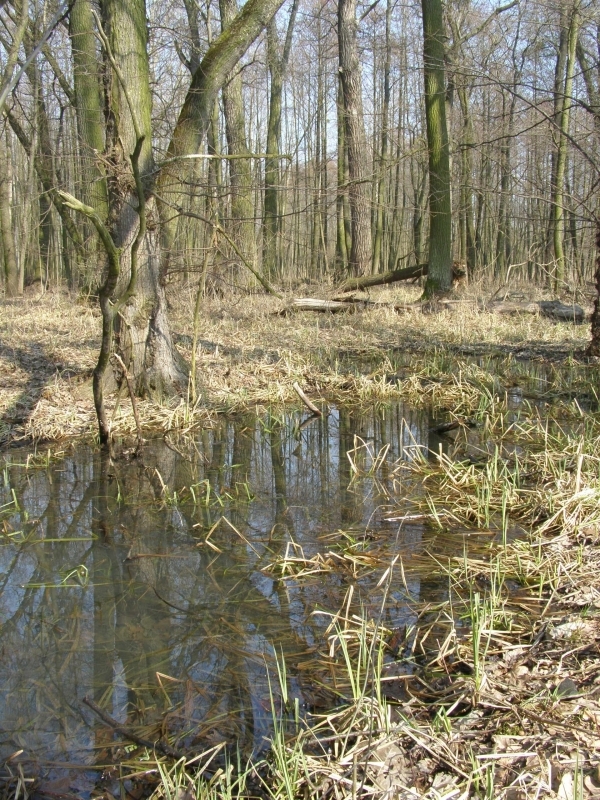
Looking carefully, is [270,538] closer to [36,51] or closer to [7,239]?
[36,51]

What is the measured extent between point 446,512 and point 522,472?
88 cm

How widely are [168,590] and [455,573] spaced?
4.90 feet

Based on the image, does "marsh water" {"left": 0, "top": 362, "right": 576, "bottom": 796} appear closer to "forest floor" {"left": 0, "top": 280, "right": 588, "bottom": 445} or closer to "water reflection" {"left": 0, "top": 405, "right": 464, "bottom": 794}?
"water reflection" {"left": 0, "top": 405, "right": 464, "bottom": 794}

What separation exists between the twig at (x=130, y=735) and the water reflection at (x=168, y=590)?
0.10 ft

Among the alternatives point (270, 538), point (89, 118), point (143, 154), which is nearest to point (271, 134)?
point (89, 118)

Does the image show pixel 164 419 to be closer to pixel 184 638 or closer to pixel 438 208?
pixel 184 638

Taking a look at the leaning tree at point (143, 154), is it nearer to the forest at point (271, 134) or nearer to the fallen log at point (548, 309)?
the forest at point (271, 134)

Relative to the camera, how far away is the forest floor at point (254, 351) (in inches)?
264

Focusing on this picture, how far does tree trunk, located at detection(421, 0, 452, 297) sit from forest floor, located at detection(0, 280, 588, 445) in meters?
0.86

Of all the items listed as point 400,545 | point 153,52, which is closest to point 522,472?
point 400,545

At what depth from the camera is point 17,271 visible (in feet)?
63.6

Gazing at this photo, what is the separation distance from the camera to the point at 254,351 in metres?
9.49

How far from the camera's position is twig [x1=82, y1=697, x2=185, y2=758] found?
7.38 ft

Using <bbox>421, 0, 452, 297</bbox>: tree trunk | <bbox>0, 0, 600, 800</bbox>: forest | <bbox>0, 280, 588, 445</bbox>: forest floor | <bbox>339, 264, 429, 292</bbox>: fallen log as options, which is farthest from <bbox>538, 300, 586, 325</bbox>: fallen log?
<bbox>339, 264, 429, 292</bbox>: fallen log
